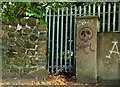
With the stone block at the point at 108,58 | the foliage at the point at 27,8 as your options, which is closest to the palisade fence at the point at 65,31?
the foliage at the point at 27,8

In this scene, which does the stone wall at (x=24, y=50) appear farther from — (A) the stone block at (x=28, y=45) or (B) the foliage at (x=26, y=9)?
(B) the foliage at (x=26, y=9)

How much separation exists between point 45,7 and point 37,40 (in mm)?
1163

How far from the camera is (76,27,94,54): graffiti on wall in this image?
320 inches

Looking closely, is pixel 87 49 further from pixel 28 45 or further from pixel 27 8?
pixel 27 8

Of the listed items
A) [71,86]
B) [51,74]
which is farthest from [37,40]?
[71,86]

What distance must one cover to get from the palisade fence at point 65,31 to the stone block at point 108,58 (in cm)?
54

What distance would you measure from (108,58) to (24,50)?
2.18 metres

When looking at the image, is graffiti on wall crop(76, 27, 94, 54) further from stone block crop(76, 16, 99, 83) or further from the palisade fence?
the palisade fence

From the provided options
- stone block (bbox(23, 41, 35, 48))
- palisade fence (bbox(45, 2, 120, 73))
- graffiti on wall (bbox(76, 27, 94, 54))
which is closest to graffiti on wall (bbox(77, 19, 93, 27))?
graffiti on wall (bbox(76, 27, 94, 54))

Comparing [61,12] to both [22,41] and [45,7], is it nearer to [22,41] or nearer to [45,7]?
[45,7]

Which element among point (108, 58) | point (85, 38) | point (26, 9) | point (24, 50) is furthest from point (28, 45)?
point (108, 58)

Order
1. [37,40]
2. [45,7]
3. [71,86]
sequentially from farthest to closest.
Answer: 1. [45,7]
2. [37,40]
3. [71,86]

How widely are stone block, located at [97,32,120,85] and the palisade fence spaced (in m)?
0.54

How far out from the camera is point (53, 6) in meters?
8.90
